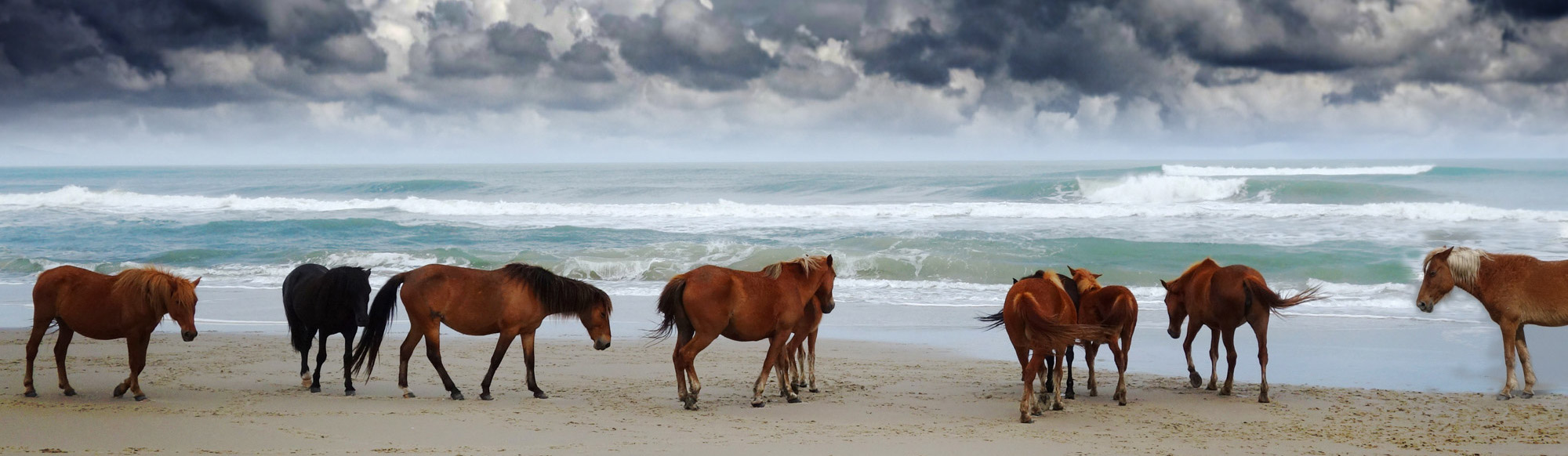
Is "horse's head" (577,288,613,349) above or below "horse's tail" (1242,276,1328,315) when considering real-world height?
below

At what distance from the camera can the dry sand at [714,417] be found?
535cm

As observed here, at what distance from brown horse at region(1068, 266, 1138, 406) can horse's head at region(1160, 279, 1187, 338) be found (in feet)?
3.13

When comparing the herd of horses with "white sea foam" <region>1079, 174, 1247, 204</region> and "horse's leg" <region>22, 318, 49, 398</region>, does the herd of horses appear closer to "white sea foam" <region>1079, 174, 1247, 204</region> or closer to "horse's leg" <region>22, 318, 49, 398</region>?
"horse's leg" <region>22, 318, 49, 398</region>

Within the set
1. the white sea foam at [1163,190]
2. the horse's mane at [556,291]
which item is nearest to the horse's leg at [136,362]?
the horse's mane at [556,291]

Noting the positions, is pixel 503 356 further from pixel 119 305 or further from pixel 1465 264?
pixel 1465 264

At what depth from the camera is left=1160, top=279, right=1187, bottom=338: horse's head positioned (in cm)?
766

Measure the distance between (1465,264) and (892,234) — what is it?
52.8ft

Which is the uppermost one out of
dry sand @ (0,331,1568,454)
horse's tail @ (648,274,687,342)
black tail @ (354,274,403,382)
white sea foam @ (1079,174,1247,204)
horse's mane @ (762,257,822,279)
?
white sea foam @ (1079,174,1247,204)

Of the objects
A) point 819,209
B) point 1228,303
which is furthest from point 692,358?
point 819,209

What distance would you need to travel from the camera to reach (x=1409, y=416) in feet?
20.8

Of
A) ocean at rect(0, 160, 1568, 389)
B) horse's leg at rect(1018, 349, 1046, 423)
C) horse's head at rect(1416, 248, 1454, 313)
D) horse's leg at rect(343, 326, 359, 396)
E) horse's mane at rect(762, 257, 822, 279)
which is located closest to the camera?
horse's leg at rect(1018, 349, 1046, 423)

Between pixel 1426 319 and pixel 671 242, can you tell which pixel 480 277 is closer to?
pixel 1426 319

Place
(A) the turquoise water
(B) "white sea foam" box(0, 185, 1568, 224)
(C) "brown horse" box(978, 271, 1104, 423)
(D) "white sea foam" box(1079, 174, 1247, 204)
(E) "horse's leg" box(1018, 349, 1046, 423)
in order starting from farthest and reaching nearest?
(D) "white sea foam" box(1079, 174, 1247, 204), (B) "white sea foam" box(0, 185, 1568, 224), (A) the turquoise water, (E) "horse's leg" box(1018, 349, 1046, 423), (C) "brown horse" box(978, 271, 1104, 423)

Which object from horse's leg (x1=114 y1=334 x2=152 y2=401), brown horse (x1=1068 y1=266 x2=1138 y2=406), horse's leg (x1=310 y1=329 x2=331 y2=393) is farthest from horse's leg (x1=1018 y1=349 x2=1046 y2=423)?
horse's leg (x1=114 y1=334 x2=152 y2=401)
